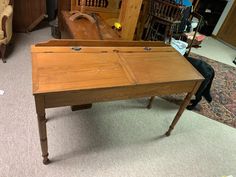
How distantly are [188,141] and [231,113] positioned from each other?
863 millimetres

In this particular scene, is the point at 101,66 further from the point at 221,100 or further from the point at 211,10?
the point at 211,10

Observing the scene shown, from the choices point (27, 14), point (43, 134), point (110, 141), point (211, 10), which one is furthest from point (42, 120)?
point (211, 10)

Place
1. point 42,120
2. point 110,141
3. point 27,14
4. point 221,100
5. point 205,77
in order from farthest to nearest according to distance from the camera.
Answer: point 27,14 → point 221,100 → point 205,77 → point 110,141 → point 42,120

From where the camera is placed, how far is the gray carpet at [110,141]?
1.46 metres

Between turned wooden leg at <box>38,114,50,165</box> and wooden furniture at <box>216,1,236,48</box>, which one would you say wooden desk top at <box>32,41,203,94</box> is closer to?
turned wooden leg at <box>38,114,50,165</box>

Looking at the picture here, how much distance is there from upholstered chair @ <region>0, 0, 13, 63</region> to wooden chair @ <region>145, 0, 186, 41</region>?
1699 mm

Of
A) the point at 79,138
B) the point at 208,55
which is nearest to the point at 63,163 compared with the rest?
the point at 79,138

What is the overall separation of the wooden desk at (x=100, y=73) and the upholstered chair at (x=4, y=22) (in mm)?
1142

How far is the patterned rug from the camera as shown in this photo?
7.38 ft

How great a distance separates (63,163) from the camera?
4.78 ft

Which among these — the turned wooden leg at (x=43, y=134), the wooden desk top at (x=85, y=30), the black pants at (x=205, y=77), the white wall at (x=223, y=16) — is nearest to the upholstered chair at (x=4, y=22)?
the wooden desk top at (x=85, y=30)

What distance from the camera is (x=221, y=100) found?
8.25 feet

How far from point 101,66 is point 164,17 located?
148 cm

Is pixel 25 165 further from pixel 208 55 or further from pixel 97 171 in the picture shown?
pixel 208 55
